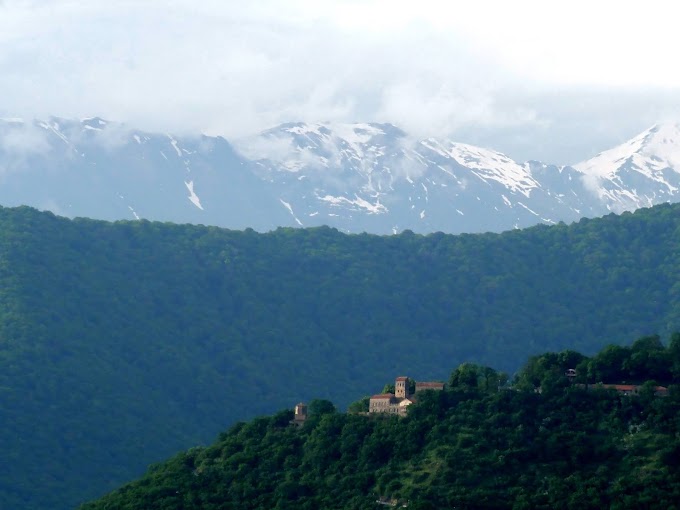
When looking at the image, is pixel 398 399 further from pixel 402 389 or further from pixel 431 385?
pixel 431 385

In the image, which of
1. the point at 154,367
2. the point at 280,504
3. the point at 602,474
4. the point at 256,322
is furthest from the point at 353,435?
the point at 256,322

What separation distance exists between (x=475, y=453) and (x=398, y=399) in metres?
9.73

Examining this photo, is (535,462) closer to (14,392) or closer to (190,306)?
(14,392)

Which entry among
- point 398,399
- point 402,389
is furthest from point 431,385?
point 398,399

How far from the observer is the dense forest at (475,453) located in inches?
4500

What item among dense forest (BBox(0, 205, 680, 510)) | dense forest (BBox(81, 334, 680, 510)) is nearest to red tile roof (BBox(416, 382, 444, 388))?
dense forest (BBox(81, 334, 680, 510))

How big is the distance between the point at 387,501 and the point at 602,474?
10901 millimetres

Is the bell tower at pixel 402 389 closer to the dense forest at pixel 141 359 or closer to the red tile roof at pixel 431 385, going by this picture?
the red tile roof at pixel 431 385

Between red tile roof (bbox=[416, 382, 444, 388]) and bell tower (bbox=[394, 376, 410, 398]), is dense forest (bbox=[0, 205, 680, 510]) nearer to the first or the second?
bell tower (bbox=[394, 376, 410, 398])

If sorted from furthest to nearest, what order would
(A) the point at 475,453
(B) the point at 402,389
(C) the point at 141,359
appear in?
(C) the point at 141,359, (B) the point at 402,389, (A) the point at 475,453

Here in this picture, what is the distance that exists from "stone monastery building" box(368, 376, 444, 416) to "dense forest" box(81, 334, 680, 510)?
1.21 meters

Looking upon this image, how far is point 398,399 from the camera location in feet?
418

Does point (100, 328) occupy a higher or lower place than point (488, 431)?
higher

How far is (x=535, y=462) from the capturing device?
4651 inches
